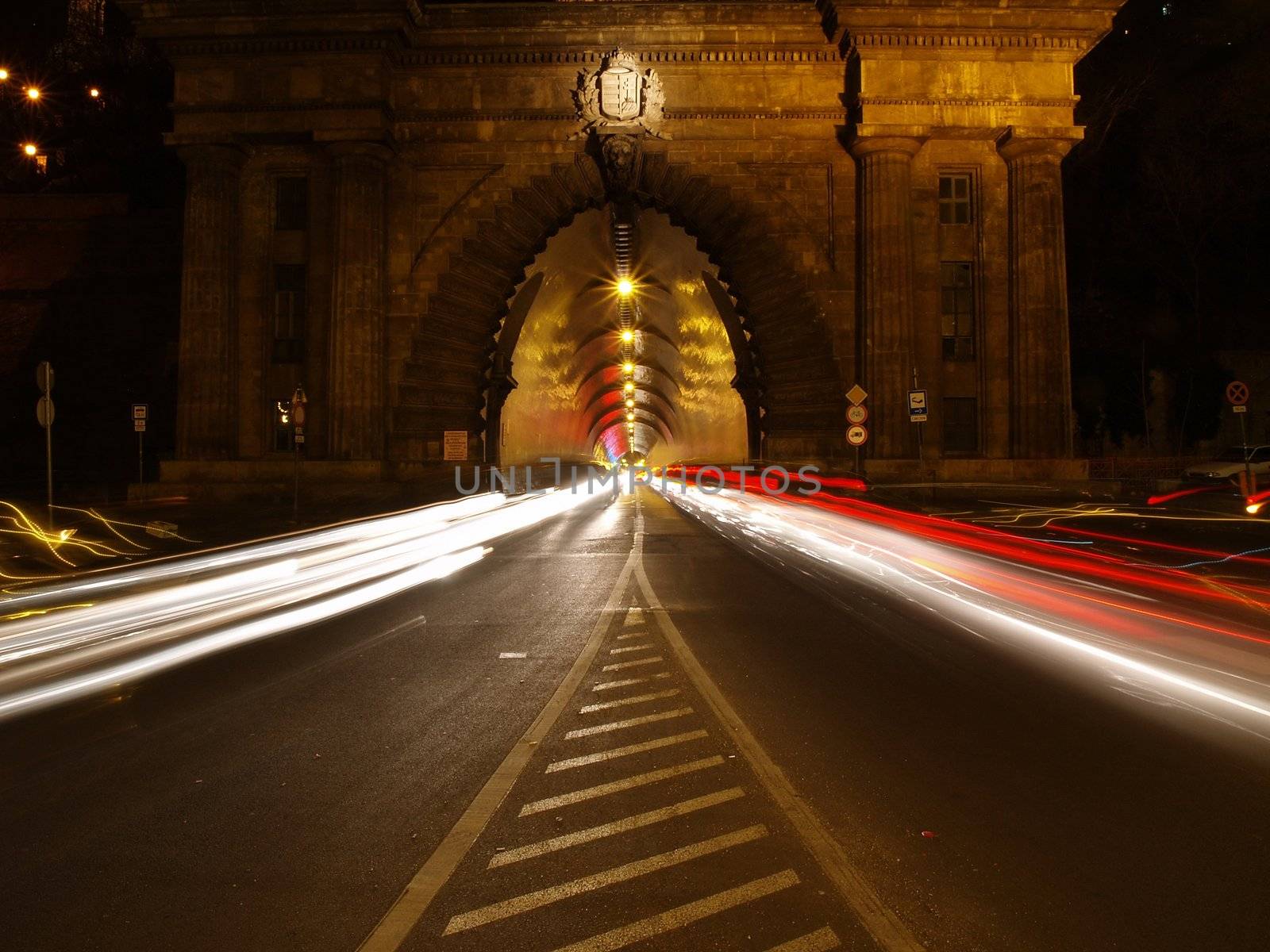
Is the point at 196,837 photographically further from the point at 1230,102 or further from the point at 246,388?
the point at 1230,102

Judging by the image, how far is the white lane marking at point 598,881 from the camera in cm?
323

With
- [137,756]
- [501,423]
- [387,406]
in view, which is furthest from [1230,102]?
[137,756]

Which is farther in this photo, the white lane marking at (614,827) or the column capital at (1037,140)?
the column capital at (1037,140)

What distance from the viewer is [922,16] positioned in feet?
86.4

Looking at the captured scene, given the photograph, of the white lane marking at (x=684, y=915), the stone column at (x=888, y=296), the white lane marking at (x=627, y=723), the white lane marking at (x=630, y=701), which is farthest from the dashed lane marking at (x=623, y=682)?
the stone column at (x=888, y=296)

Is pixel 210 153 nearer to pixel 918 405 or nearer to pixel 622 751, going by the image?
pixel 918 405

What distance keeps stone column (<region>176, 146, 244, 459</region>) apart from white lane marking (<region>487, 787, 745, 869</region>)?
85.7 ft

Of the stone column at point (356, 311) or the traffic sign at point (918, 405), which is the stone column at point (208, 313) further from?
the traffic sign at point (918, 405)

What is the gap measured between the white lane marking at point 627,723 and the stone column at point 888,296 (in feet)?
71.0

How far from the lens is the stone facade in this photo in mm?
26609

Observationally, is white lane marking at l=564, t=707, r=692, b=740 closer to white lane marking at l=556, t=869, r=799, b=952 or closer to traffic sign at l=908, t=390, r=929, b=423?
white lane marking at l=556, t=869, r=799, b=952

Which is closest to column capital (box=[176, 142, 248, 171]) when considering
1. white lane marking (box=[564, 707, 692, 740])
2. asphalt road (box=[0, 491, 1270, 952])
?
asphalt road (box=[0, 491, 1270, 952])

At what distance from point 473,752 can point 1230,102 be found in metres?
48.7

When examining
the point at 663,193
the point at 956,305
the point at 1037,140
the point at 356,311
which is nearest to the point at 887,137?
the point at 1037,140
